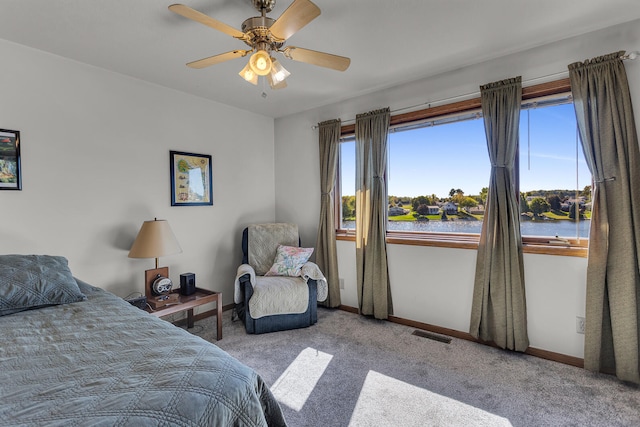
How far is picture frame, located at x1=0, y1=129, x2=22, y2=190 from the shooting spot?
224 centimetres

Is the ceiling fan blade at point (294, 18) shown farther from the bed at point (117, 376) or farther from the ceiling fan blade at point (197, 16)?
the bed at point (117, 376)

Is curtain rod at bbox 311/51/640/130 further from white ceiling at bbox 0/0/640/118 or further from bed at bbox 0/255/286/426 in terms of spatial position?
bed at bbox 0/255/286/426

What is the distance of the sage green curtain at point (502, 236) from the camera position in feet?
8.38

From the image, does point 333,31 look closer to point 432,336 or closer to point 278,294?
point 278,294

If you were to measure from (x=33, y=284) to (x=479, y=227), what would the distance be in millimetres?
3454

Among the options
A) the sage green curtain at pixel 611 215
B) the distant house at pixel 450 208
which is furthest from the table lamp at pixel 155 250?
the sage green curtain at pixel 611 215

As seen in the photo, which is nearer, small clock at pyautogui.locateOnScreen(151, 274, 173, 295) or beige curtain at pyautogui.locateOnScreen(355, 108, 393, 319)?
small clock at pyautogui.locateOnScreen(151, 274, 173, 295)

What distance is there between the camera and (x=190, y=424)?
0.89 meters

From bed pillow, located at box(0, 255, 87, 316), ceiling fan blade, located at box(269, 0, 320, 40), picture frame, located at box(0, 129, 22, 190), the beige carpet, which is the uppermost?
ceiling fan blade, located at box(269, 0, 320, 40)

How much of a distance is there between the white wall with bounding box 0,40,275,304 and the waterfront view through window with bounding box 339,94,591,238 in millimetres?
1580

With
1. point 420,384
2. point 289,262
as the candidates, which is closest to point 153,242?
point 289,262

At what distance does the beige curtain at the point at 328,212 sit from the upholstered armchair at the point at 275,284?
334 millimetres

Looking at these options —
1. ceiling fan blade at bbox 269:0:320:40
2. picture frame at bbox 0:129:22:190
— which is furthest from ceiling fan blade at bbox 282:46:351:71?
picture frame at bbox 0:129:22:190

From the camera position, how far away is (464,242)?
9.51ft
